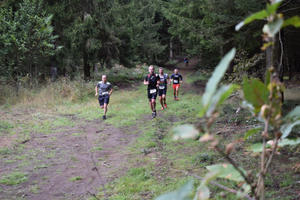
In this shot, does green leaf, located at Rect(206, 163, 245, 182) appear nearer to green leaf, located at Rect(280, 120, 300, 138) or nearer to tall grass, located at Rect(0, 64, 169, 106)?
green leaf, located at Rect(280, 120, 300, 138)

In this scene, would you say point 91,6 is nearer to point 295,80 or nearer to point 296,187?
point 295,80

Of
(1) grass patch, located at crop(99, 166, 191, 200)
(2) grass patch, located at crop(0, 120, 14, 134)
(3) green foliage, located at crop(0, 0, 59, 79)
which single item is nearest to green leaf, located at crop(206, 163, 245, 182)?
(1) grass patch, located at crop(99, 166, 191, 200)

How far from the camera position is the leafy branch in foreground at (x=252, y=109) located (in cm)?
72

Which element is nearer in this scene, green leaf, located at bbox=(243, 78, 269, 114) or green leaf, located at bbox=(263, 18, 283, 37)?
green leaf, located at bbox=(263, 18, 283, 37)

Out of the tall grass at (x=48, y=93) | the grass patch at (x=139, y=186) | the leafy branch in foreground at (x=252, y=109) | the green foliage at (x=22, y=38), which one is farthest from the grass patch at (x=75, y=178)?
the green foliage at (x=22, y=38)

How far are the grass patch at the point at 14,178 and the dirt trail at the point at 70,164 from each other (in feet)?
0.42

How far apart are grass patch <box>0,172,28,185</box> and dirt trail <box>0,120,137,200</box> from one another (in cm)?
13

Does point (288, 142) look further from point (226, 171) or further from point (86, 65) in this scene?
point (86, 65)

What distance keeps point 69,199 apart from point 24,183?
4.82 ft

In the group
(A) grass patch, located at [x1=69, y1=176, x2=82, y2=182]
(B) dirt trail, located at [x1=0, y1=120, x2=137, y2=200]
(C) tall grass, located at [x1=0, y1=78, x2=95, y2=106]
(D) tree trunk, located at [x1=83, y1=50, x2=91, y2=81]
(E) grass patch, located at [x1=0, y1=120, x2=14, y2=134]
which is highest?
(D) tree trunk, located at [x1=83, y1=50, x2=91, y2=81]

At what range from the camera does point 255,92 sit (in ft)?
2.93

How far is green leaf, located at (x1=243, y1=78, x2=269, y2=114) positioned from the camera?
2.90 ft

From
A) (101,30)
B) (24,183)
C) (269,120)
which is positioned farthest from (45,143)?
(101,30)

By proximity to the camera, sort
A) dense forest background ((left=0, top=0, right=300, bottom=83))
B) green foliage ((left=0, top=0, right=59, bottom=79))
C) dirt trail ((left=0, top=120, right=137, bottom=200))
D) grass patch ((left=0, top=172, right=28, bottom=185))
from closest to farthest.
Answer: dirt trail ((left=0, top=120, right=137, bottom=200)) → grass patch ((left=0, top=172, right=28, bottom=185)) → dense forest background ((left=0, top=0, right=300, bottom=83)) → green foliage ((left=0, top=0, right=59, bottom=79))
